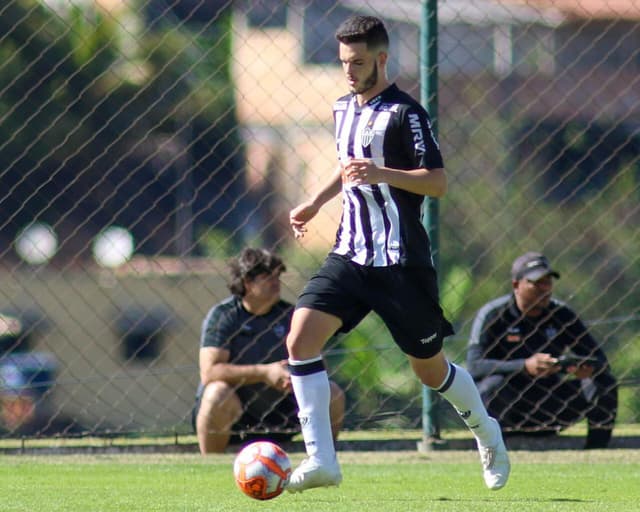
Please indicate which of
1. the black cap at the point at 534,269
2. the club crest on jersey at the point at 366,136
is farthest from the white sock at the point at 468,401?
the black cap at the point at 534,269

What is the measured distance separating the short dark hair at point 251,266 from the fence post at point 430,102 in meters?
0.86

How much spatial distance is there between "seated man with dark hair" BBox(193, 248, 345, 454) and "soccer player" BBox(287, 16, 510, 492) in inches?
82.6

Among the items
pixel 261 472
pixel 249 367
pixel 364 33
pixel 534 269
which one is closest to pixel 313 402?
pixel 261 472

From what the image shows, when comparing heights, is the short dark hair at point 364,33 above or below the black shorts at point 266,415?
above

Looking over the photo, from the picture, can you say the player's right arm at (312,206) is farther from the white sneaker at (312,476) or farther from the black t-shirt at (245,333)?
the black t-shirt at (245,333)

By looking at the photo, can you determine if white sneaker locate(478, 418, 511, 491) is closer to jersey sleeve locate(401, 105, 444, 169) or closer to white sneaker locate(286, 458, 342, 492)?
white sneaker locate(286, 458, 342, 492)

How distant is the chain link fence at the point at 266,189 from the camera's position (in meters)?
11.1

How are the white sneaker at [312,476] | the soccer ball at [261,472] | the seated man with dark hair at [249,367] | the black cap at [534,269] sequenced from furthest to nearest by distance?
the black cap at [534,269] < the seated man with dark hair at [249,367] < the white sneaker at [312,476] < the soccer ball at [261,472]

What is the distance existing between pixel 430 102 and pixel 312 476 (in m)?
2.93

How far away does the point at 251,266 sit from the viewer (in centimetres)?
796

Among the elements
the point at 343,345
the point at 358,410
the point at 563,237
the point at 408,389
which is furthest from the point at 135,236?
the point at 358,410

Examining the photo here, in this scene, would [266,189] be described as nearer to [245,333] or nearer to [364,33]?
[245,333]

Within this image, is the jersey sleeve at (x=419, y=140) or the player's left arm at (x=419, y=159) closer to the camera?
the player's left arm at (x=419, y=159)

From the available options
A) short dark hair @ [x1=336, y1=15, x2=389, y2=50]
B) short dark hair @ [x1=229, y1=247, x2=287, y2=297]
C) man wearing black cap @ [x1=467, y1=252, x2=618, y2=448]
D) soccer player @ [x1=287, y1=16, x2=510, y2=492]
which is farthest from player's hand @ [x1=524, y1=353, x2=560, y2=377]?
short dark hair @ [x1=336, y1=15, x2=389, y2=50]
